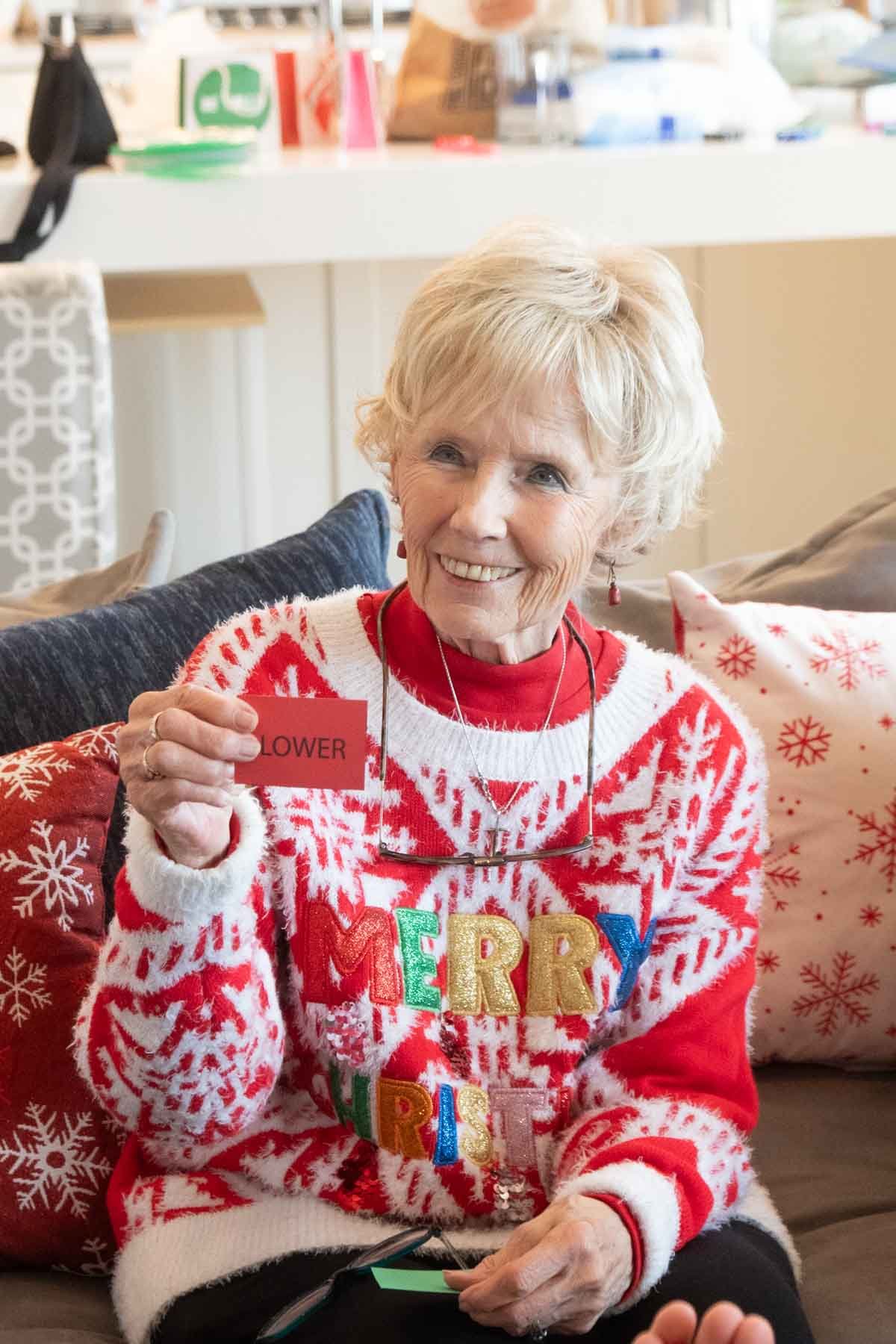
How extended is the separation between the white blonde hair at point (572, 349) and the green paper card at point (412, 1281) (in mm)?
545

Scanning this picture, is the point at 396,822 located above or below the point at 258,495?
above

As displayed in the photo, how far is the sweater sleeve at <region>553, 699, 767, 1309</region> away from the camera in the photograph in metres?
1.14

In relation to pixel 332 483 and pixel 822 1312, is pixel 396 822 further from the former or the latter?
pixel 332 483

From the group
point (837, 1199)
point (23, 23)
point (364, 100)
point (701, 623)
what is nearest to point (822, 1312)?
point (837, 1199)

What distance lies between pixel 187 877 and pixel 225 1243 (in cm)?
29

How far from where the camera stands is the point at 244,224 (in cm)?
263

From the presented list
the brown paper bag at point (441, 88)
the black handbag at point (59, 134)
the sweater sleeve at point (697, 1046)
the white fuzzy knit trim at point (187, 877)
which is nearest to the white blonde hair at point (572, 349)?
the sweater sleeve at point (697, 1046)

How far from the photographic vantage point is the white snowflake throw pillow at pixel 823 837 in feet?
4.84

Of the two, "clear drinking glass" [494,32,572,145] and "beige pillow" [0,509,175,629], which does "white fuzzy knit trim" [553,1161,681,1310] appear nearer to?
"beige pillow" [0,509,175,629]

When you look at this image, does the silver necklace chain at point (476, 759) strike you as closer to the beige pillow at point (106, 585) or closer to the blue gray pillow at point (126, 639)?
the blue gray pillow at point (126, 639)

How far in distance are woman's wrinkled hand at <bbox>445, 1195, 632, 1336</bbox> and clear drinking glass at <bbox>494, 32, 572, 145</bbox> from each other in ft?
7.28

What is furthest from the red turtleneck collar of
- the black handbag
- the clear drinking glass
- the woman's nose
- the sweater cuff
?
the clear drinking glass

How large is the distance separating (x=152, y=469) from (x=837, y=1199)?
2515 millimetres

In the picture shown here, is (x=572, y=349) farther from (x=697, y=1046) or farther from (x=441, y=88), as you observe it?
(x=441, y=88)
